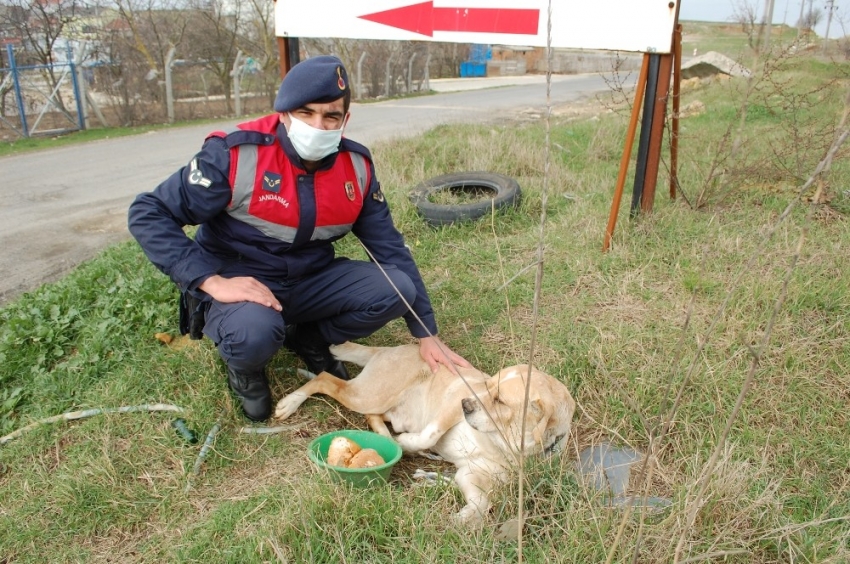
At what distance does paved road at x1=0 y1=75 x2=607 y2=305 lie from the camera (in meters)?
5.84

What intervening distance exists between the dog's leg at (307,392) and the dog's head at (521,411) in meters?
0.82

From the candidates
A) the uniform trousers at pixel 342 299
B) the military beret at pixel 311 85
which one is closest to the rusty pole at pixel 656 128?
the uniform trousers at pixel 342 299

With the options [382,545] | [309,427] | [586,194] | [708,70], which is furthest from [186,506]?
[708,70]

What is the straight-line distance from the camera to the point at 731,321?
3523 millimetres

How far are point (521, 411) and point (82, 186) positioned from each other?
313 inches

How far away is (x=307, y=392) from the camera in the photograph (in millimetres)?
3193

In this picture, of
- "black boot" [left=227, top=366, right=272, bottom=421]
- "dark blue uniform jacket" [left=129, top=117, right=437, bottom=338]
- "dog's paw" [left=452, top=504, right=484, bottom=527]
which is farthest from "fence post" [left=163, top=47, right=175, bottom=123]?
"dog's paw" [left=452, top=504, right=484, bottom=527]

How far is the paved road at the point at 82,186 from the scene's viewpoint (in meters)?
5.84

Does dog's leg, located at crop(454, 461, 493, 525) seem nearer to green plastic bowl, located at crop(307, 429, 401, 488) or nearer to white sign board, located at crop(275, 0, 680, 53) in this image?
green plastic bowl, located at crop(307, 429, 401, 488)

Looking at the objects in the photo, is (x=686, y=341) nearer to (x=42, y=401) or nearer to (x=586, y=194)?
(x=586, y=194)

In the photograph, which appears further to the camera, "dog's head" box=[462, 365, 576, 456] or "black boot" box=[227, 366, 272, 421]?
"black boot" box=[227, 366, 272, 421]

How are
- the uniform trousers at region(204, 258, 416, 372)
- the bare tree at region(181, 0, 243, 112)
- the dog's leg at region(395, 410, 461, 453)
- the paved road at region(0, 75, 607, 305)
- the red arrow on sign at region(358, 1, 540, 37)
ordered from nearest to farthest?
the dog's leg at region(395, 410, 461, 453) < the uniform trousers at region(204, 258, 416, 372) < the red arrow on sign at region(358, 1, 540, 37) < the paved road at region(0, 75, 607, 305) < the bare tree at region(181, 0, 243, 112)

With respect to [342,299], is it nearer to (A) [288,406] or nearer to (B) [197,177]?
(A) [288,406]

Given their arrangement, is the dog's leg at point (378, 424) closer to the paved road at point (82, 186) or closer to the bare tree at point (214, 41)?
the paved road at point (82, 186)
